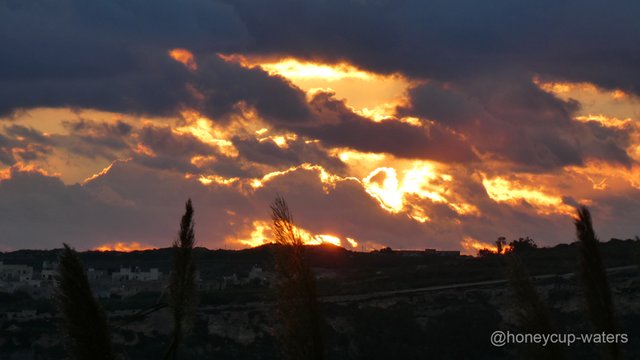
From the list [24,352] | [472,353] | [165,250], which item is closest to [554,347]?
[472,353]

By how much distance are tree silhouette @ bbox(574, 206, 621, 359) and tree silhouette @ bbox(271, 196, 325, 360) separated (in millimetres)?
6151

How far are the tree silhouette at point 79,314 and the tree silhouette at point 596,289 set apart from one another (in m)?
8.87

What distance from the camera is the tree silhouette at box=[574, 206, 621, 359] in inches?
576

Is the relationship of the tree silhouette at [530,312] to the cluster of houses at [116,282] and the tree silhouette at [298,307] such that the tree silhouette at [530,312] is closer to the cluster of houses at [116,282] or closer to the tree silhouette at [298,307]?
the tree silhouette at [298,307]

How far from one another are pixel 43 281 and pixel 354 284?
47272 mm

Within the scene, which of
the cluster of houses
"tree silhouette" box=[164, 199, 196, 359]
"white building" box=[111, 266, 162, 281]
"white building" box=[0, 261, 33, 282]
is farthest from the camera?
"white building" box=[0, 261, 33, 282]

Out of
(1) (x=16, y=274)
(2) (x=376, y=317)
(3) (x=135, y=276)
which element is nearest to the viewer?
(2) (x=376, y=317)

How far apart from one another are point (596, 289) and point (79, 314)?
9.31 meters

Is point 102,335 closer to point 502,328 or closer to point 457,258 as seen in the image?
point 502,328

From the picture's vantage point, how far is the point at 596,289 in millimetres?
14758

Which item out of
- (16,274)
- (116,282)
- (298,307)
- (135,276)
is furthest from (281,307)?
(16,274)

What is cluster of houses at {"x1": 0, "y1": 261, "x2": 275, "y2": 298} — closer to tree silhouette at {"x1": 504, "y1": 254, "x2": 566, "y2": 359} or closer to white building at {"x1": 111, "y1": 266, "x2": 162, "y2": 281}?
white building at {"x1": 111, "y1": 266, "x2": 162, "y2": 281}

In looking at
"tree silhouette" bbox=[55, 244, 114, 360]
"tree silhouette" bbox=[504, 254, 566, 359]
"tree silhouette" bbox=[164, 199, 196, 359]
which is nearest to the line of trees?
"tree silhouette" bbox=[55, 244, 114, 360]

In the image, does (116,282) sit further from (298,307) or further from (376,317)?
(298,307)
